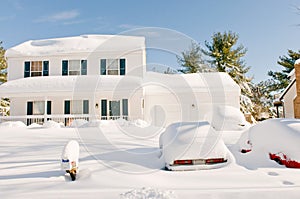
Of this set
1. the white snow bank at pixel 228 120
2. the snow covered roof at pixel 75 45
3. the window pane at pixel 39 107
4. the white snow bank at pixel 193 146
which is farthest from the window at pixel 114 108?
the white snow bank at pixel 193 146

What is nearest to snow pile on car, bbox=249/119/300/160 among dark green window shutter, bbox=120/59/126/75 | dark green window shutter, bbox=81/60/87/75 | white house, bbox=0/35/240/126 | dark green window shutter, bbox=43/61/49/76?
white house, bbox=0/35/240/126

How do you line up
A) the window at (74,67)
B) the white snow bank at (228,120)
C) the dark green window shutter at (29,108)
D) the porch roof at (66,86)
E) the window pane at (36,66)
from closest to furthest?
the white snow bank at (228,120) → the porch roof at (66,86) → the dark green window shutter at (29,108) → the window at (74,67) → the window pane at (36,66)

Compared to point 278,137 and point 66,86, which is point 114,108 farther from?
point 278,137

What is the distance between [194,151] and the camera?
509 cm

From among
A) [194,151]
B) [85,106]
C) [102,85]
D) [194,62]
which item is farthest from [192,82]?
[194,151]

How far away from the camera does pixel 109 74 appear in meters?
18.0

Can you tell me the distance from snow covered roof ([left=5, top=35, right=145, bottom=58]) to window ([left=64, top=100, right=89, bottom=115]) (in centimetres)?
409

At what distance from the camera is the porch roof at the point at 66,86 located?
50.9 feet

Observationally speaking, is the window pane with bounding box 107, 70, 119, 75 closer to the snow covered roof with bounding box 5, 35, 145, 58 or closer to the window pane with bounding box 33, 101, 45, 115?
the snow covered roof with bounding box 5, 35, 145, 58

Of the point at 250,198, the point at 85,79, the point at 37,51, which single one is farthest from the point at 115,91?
the point at 250,198

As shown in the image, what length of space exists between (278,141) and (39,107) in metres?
16.9

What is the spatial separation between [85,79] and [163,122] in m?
6.86

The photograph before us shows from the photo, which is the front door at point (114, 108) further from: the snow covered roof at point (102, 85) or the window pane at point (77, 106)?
the window pane at point (77, 106)

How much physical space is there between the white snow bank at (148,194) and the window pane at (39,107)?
623 inches
